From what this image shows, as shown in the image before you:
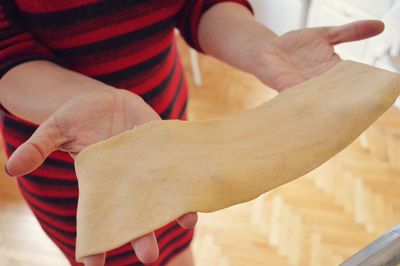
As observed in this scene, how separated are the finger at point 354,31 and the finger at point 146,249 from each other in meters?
0.34

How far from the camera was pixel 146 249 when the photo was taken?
0.37 meters

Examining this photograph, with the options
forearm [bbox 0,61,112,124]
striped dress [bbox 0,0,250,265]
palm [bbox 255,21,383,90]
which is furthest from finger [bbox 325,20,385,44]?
forearm [bbox 0,61,112,124]

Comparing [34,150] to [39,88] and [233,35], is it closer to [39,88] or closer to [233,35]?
[39,88]

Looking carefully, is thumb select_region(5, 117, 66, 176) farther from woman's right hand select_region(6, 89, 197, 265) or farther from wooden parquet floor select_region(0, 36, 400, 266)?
wooden parquet floor select_region(0, 36, 400, 266)

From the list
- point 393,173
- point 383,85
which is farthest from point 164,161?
point 393,173

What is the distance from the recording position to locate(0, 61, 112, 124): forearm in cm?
47

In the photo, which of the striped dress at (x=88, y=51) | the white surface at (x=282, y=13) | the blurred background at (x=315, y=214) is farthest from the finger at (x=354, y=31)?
the white surface at (x=282, y=13)

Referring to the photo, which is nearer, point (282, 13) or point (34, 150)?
point (34, 150)

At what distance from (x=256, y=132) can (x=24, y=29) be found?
0.95ft

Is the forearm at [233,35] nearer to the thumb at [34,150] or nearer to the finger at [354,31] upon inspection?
the finger at [354,31]

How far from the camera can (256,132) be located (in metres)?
0.49

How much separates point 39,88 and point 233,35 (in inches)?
10.6

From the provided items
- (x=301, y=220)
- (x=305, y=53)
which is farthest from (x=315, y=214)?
(x=305, y=53)

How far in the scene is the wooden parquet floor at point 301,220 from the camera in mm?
1174
